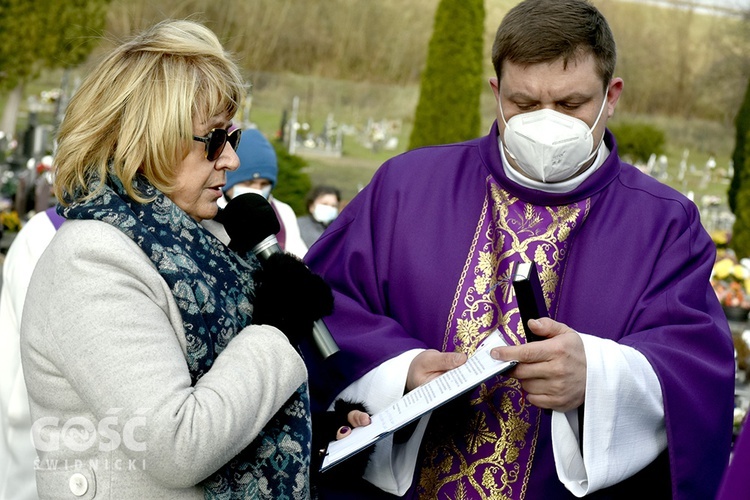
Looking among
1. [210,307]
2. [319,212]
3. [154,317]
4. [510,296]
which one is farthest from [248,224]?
[319,212]

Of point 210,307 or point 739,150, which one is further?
point 739,150

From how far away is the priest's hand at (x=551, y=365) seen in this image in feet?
7.44

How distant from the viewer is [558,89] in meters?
2.61

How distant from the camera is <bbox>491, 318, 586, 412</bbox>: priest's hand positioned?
2268mm

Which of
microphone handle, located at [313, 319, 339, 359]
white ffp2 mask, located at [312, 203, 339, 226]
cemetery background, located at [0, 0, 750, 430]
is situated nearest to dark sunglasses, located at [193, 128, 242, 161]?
microphone handle, located at [313, 319, 339, 359]

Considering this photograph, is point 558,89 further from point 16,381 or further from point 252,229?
point 16,381

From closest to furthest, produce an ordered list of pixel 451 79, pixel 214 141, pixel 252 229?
1. pixel 214 141
2. pixel 252 229
3. pixel 451 79

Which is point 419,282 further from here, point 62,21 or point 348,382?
point 62,21

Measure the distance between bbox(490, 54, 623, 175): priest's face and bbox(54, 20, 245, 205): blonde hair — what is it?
0.84m

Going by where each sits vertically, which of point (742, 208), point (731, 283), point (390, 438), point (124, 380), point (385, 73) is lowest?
point (385, 73)

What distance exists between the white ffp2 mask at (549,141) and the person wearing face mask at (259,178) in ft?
9.98

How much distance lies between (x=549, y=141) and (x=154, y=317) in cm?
115
